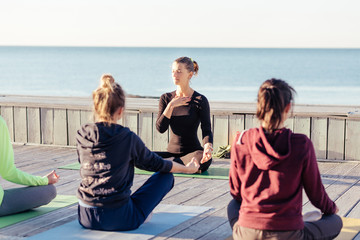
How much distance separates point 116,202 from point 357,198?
1.90m

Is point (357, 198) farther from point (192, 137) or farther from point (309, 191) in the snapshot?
point (309, 191)

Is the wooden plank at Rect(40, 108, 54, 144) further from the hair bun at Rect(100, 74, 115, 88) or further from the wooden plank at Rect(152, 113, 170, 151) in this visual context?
the hair bun at Rect(100, 74, 115, 88)

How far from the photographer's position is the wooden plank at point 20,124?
22.0 ft

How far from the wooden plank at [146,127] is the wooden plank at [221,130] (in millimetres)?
672

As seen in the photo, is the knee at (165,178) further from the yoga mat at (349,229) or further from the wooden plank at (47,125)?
the wooden plank at (47,125)

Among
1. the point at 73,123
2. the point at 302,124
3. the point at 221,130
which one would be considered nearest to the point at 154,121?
the point at 221,130

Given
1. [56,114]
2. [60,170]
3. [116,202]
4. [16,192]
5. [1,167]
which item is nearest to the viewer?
[116,202]

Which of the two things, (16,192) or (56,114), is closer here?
(16,192)

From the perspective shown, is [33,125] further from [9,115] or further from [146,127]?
[146,127]

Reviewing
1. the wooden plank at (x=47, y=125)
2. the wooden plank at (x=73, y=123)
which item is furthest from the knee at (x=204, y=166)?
the wooden plank at (x=47, y=125)

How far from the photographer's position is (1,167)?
3.39 m

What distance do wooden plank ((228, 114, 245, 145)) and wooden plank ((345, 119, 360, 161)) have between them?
0.99 metres

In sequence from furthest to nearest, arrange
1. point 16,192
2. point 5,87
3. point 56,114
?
point 5,87, point 56,114, point 16,192
